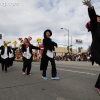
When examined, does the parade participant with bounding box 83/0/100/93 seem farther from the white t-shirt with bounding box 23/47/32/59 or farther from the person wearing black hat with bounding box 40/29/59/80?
the white t-shirt with bounding box 23/47/32/59

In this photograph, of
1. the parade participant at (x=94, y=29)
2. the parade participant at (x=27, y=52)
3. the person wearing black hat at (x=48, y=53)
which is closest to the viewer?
the parade participant at (x=94, y=29)

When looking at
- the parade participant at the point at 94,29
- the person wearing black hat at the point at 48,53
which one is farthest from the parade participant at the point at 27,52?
the parade participant at the point at 94,29

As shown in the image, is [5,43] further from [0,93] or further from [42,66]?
[0,93]

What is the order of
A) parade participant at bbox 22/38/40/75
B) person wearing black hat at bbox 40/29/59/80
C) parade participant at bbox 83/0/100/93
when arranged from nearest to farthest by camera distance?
1. parade participant at bbox 83/0/100/93
2. person wearing black hat at bbox 40/29/59/80
3. parade participant at bbox 22/38/40/75

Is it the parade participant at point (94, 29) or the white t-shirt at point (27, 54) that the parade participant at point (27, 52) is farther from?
the parade participant at point (94, 29)

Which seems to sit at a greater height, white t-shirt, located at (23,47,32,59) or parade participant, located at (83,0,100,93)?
parade participant, located at (83,0,100,93)

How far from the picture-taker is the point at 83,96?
427cm

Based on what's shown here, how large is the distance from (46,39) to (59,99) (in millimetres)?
3151

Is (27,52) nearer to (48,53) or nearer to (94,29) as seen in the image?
(48,53)

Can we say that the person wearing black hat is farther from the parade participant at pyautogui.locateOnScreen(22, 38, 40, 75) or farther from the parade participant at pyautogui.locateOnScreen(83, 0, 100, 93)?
the parade participant at pyautogui.locateOnScreen(83, 0, 100, 93)

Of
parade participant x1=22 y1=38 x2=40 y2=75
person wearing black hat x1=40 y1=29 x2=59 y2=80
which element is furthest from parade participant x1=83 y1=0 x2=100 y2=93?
parade participant x1=22 y1=38 x2=40 y2=75

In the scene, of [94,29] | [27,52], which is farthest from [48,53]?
[94,29]

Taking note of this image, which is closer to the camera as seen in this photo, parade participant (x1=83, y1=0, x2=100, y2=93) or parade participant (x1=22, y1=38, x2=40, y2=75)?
parade participant (x1=83, y1=0, x2=100, y2=93)

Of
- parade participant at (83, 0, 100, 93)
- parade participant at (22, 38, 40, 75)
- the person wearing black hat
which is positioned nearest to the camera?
parade participant at (83, 0, 100, 93)
